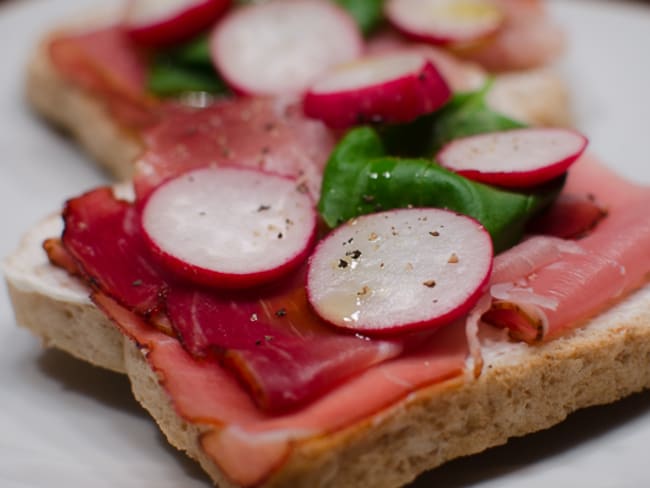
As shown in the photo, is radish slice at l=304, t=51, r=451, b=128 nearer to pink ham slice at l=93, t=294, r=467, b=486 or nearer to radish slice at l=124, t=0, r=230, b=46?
pink ham slice at l=93, t=294, r=467, b=486

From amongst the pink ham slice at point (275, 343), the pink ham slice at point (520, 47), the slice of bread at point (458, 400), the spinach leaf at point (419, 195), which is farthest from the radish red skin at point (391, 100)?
the pink ham slice at point (520, 47)

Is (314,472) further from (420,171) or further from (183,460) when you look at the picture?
(420,171)

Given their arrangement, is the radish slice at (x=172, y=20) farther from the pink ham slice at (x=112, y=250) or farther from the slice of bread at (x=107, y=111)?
the pink ham slice at (x=112, y=250)

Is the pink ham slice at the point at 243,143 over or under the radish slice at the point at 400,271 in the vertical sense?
under

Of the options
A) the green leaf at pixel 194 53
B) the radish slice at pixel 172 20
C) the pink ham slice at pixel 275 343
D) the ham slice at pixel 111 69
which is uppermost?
the pink ham slice at pixel 275 343

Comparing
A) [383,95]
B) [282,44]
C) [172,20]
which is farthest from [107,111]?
[383,95]

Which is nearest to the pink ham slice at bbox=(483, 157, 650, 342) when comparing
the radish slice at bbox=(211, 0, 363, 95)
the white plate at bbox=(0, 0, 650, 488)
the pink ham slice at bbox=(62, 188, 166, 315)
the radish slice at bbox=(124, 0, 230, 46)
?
the white plate at bbox=(0, 0, 650, 488)
